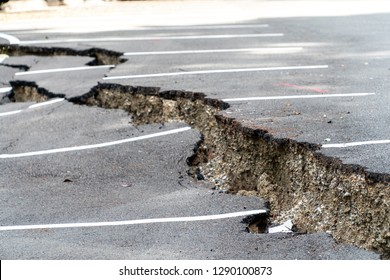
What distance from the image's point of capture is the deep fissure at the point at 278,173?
5926 millimetres

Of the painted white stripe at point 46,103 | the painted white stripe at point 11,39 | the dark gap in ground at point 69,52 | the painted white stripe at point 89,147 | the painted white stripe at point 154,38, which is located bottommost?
the painted white stripe at point 89,147

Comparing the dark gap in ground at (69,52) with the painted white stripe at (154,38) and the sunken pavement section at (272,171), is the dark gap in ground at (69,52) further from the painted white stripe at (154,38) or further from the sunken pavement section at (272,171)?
the sunken pavement section at (272,171)

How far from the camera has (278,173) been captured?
23.9 ft

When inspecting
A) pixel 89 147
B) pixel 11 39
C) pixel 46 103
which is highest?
pixel 11 39

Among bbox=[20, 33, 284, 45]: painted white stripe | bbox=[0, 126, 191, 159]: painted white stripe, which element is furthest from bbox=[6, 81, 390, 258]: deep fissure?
bbox=[20, 33, 284, 45]: painted white stripe

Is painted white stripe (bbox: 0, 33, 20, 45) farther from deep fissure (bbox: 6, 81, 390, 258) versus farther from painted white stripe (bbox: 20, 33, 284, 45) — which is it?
deep fissure (bbox: 6, 81, 390, 258)

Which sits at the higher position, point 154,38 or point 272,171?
point 154,38

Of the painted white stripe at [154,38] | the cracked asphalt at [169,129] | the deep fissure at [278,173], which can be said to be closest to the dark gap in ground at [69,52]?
the cracked asphalt at [169,129]

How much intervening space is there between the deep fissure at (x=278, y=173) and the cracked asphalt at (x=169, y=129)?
0.49 feet

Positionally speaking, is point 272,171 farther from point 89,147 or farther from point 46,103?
point 46,103

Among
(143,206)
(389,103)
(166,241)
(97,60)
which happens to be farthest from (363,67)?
(166,241)

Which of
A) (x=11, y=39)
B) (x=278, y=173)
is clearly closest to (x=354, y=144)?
(x=278, y=173)

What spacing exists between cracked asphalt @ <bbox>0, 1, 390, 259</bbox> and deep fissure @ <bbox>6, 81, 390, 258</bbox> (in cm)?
15

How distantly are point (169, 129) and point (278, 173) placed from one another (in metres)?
1.95
